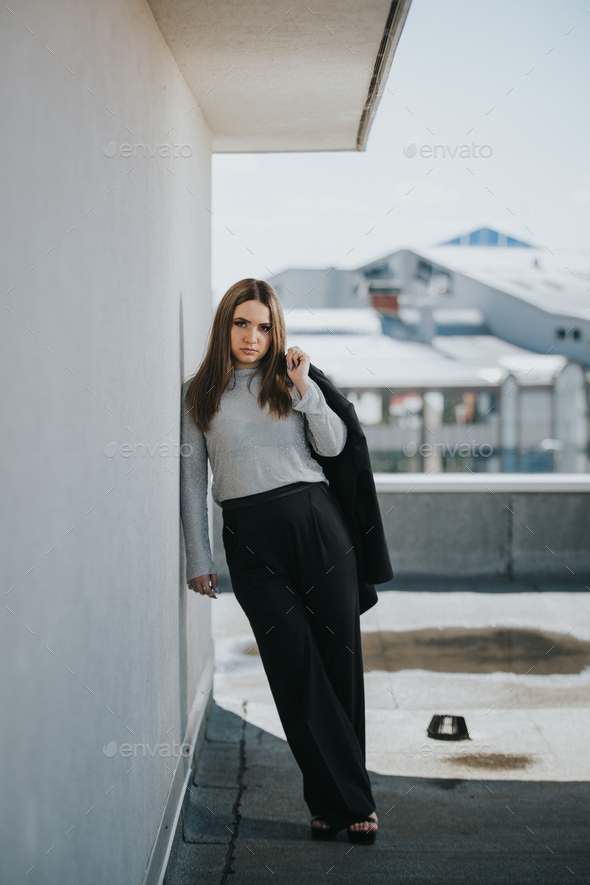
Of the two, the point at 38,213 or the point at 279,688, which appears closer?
the point at 38,213

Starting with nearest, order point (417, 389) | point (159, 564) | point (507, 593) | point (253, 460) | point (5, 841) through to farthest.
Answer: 1. point (5, 841)
2. point (159, 564)
3. point (253, 460)
4. point (507, 593)
5. point (417, 389)

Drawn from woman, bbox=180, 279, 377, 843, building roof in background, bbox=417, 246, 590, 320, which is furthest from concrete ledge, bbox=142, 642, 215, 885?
building roof in background, bbox=417, 246, 590, 320

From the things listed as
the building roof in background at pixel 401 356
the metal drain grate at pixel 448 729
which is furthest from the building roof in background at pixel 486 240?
the metal drain grate at pixel 448 729

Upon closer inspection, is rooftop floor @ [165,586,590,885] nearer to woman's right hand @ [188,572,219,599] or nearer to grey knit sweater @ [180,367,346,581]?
woman's right hand @ [188,572,219,599]

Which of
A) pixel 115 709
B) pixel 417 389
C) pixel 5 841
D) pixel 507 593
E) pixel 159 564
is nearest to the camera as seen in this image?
pixel 5 841

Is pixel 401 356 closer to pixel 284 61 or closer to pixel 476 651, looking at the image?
pixel 476 651

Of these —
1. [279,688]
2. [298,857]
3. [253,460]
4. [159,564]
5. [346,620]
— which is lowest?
[298,857]

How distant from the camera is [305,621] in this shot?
2.18 m

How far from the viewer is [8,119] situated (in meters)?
0.89

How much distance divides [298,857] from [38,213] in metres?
1.99

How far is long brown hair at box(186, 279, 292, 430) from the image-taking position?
2.19 meters

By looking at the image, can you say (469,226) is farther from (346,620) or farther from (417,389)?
(346,620)

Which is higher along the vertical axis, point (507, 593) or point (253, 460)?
point (253, 460)

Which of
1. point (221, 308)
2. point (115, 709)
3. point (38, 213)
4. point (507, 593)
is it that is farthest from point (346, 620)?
point (507, 593)
